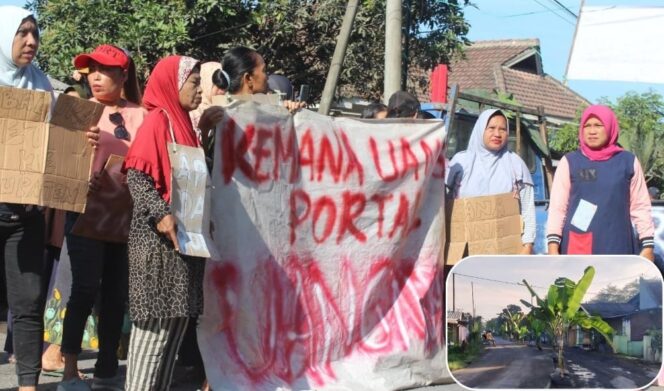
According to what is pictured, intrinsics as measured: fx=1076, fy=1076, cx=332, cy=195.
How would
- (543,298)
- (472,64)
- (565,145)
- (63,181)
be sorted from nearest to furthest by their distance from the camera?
(543,298) → (63,181) → (565,145) → (472,64)

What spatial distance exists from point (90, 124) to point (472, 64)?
118 feet

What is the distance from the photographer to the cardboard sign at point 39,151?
4582mm

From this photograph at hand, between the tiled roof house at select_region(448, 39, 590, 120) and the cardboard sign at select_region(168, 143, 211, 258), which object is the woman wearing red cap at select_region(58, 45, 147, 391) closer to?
the cardboard sign at select_region(168, 143, 211, 258)

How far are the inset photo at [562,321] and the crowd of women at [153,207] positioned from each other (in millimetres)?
1379

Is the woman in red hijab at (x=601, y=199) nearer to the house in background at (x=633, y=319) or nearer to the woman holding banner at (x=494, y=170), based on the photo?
the woman holding banner at (x=494, y=170)

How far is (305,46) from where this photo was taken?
1659 centimetres

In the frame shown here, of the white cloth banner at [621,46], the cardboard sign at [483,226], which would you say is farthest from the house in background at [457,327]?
the white cloth banner at [621,46]

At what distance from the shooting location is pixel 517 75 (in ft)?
128

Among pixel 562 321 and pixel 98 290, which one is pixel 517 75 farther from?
pixel 562 321

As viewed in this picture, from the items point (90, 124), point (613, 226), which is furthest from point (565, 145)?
point (90, 124)

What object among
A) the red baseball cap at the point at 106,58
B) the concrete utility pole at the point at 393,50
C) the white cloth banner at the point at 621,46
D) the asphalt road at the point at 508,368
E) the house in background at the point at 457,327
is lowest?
the asphalt road at the point at 508,368

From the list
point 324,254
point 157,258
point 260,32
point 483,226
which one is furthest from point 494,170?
point 260,32

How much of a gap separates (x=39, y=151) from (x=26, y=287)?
0.68 metres

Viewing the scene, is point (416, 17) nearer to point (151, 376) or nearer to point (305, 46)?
point (305, 46)
